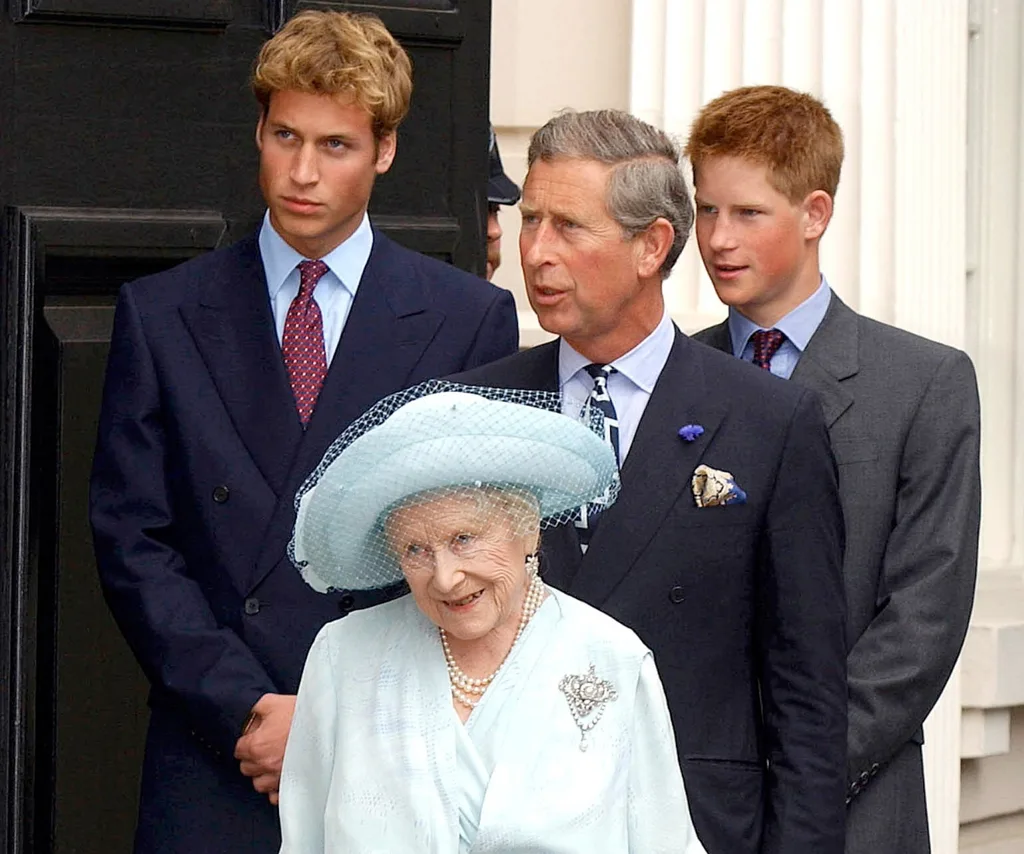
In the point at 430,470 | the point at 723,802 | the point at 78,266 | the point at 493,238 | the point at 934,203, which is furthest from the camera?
the point at 934,203

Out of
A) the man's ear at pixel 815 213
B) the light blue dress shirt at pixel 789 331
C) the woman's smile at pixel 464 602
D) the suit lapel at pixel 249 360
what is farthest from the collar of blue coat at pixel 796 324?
the woman's smile at pixel 464 602

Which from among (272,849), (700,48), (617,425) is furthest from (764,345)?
(700,48)

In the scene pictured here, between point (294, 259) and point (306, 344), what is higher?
point (294, 259)

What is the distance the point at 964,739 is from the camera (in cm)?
572

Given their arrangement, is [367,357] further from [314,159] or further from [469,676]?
[469,676]

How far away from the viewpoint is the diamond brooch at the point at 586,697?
2740 mm

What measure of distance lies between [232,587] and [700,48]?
104 inches

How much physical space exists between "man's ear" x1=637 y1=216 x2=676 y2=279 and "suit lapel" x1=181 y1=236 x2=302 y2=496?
1.96ft

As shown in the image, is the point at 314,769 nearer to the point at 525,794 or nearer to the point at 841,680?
the point at 525,794

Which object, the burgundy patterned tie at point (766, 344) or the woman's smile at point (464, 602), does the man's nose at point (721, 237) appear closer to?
the burgundy patterned tie at point (766, 344)

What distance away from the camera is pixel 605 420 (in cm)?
315

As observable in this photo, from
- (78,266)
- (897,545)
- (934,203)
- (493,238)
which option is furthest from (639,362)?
(934,203)

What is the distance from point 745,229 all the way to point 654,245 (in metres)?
0.39

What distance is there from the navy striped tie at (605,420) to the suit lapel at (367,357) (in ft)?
1.27
